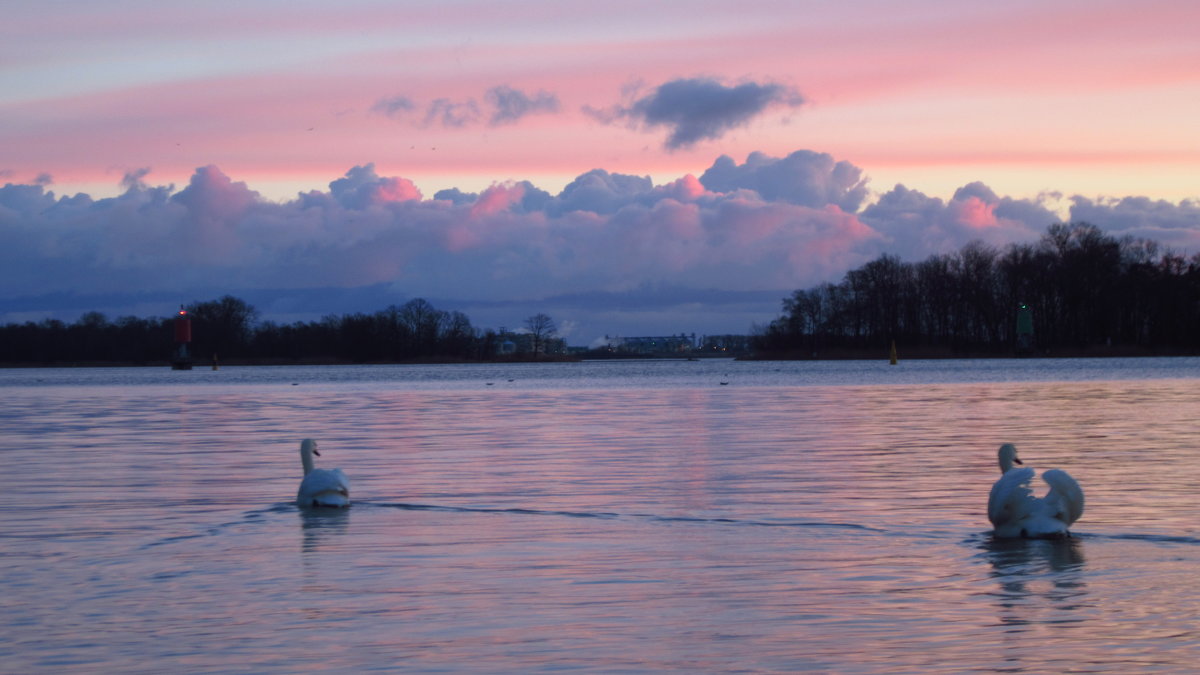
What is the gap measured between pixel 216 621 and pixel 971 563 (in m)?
5.67

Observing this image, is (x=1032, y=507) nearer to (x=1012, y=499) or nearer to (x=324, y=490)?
(x=1012, y=499)

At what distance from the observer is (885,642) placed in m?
8.74

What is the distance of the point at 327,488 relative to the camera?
52.4ft

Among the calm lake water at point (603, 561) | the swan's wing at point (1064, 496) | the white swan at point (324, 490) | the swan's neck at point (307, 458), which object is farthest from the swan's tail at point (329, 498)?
the swan's wing at point (1064, 496)

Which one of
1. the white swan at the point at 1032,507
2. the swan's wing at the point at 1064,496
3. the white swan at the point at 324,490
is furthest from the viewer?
the white swan at the point at 324,490

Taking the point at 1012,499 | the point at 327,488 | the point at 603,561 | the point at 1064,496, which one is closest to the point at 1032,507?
the point at 1012,499

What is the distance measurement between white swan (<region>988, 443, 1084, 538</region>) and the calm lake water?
258mm

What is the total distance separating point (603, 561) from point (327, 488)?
4.91 m

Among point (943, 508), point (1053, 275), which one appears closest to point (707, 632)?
point (943, 508)

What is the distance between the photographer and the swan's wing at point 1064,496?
40.5 feet

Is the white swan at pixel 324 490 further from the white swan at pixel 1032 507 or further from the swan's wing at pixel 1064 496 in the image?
the swan's wing at pixel 1064 496

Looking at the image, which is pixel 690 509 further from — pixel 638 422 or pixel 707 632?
pixel 638 422

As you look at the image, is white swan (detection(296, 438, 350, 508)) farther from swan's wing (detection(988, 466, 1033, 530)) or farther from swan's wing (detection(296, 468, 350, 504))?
swan's wing (detection(988, 466, 1033, 530))

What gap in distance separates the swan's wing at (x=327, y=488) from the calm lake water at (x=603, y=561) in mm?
309
